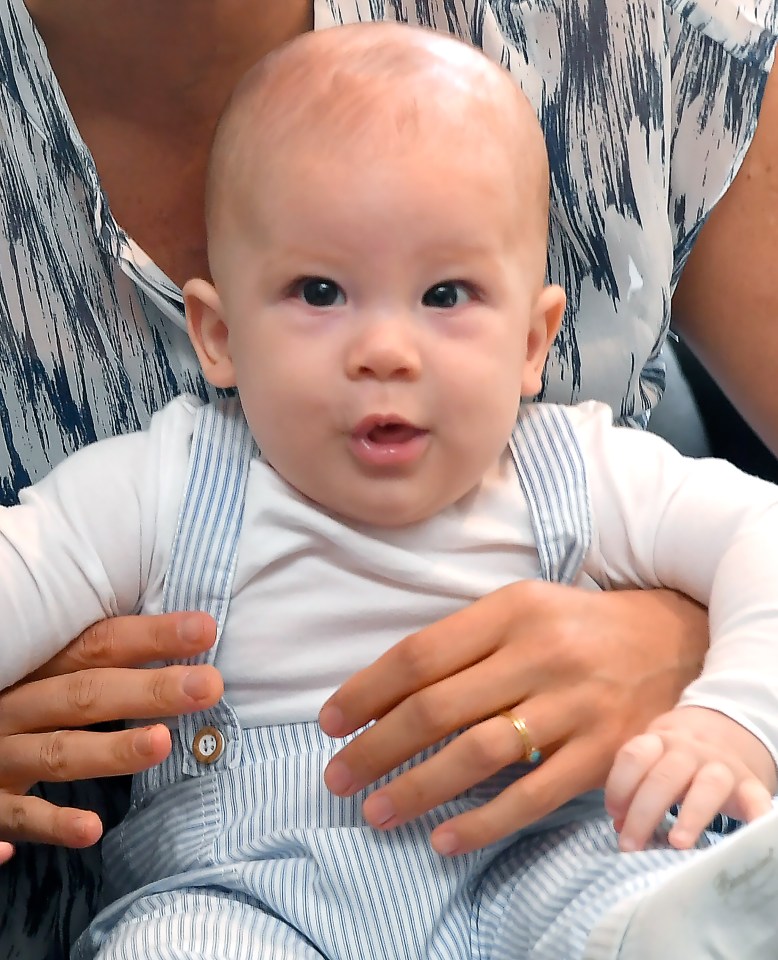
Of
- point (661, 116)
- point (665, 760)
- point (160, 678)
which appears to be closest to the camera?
point (665, 760)

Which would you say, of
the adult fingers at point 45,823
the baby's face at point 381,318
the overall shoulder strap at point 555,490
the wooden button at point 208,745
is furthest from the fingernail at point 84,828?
the overall shoulder strap at point 555,490

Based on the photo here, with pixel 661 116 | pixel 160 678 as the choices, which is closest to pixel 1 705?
pixel 160 678

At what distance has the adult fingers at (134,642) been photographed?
2.57 feet

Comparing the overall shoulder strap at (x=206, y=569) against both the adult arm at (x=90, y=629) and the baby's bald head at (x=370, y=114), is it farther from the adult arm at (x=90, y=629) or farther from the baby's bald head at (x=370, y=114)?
the baby's bald head at (x=370, y=114)

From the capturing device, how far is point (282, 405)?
0.81m

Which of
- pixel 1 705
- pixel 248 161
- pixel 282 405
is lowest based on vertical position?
pixel 1 705

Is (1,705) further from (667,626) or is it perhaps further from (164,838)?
(667,626)

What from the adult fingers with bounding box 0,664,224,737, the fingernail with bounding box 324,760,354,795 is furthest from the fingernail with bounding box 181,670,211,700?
the fingernail with bounding box 324,760,354,795

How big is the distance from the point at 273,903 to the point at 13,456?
1.60 feet

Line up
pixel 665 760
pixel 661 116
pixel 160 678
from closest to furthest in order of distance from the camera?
1. pixel 665 760
2. pixel 160 678
3. pixel 661 116

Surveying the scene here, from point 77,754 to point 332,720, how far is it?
20cm

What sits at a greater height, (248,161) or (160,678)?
(248,161)

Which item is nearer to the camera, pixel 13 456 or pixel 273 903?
pixel 273 903

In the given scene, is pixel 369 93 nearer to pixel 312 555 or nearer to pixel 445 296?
pixel 445 296
